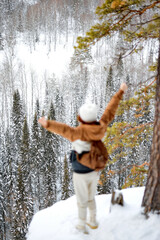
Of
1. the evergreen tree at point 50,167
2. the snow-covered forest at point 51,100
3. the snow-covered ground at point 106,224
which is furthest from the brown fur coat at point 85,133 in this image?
the evergreen tree at point 50,167

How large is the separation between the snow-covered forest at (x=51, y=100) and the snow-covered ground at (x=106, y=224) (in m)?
1.11

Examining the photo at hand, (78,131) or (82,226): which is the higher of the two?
(78,131)

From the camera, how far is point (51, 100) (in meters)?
35.4

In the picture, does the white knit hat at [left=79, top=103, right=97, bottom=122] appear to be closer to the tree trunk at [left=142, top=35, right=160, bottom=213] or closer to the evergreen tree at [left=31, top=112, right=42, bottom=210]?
the tree trunk at [left=142, top=35, right=160, bottom=213]

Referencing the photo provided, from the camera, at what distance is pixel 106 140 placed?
450cm

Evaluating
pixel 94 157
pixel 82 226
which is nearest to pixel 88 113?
pixel 94 157

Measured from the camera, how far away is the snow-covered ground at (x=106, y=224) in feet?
9.23

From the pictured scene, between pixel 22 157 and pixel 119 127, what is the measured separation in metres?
25.9

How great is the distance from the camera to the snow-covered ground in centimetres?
281

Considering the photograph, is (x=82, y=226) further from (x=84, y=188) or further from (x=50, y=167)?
(x=50, y=167)

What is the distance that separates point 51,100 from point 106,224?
33.4 metres

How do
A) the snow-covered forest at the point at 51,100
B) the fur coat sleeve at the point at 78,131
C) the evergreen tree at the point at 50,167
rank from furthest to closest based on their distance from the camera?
the evergreen tree at the point at 50,167 < the snow-covered forest at the point at 51,100 < the fur coat sleeve at the point at 78,131

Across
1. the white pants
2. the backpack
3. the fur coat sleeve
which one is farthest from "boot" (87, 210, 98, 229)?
the fur coat sleeve

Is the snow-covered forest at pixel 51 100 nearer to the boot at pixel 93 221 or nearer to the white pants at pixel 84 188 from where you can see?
the boot at pixel 93 221
